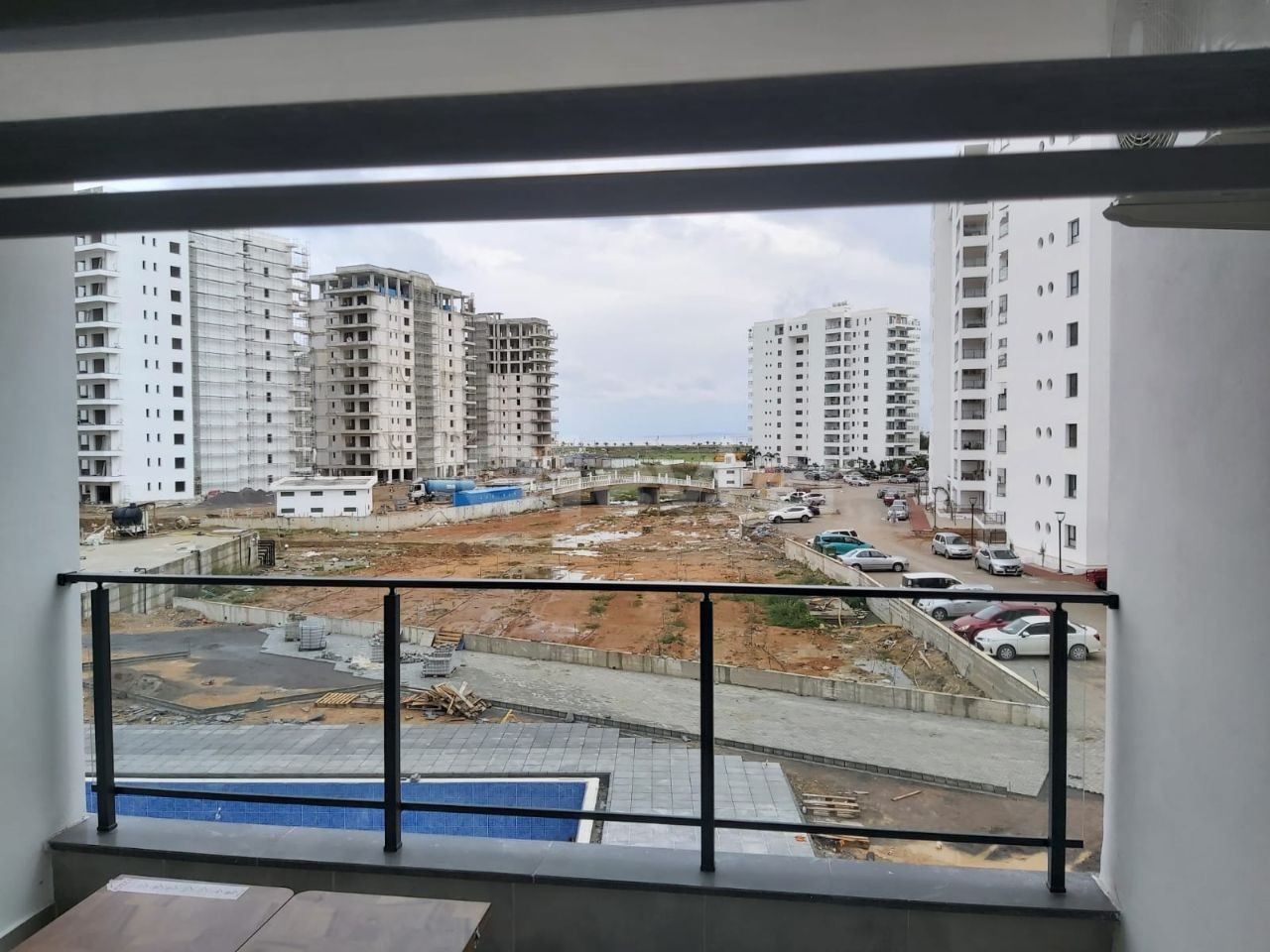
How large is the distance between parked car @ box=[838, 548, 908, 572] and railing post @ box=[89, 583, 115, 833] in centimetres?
260

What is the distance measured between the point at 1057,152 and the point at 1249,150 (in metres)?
0.21

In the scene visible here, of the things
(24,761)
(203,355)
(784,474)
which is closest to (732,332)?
(784,474)

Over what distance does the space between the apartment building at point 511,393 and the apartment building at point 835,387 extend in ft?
4.36

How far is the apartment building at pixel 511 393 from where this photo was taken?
464cm

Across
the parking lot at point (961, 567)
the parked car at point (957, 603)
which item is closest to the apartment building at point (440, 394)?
the parking lot at point (961, 567)

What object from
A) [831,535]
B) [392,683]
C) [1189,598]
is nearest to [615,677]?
[392,683]

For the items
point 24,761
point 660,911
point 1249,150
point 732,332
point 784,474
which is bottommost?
point 660,911

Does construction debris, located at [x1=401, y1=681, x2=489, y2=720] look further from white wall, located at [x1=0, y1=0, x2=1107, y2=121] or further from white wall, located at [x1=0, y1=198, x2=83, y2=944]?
white wall, located at [x1=0, y1=0, x2=1107, y2=121]

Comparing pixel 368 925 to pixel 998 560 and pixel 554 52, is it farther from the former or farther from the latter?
pixel 998 560

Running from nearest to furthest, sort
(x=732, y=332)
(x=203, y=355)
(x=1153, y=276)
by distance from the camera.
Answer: (x=1153, y=276) → (x=203, y=355) → (x=732, y=332)

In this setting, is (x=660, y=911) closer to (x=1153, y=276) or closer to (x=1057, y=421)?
(x=1153, y=276)

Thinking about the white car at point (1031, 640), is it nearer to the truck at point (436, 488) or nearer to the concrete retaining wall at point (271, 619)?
the concrete retaining wall at point (271, 619)

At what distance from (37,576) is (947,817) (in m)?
2.80

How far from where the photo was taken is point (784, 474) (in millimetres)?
4668
